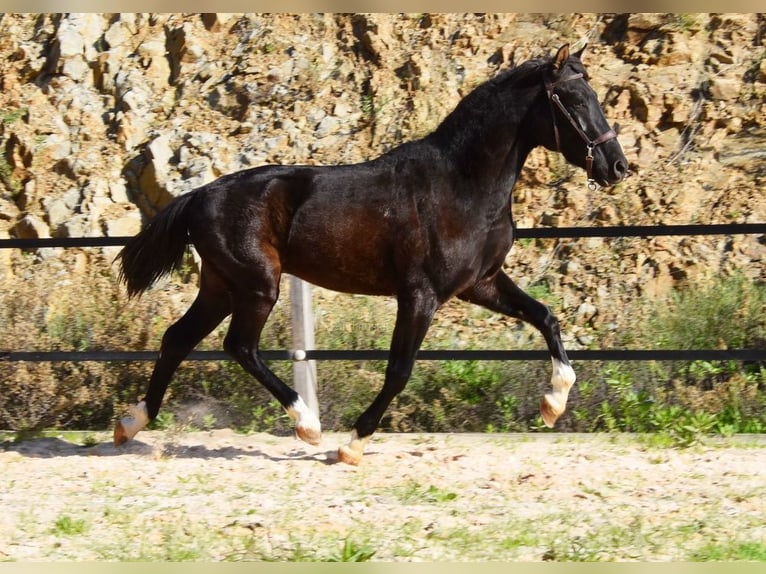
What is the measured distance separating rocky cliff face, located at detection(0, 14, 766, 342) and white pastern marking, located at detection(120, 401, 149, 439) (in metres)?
3.80

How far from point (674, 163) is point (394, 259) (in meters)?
4.51

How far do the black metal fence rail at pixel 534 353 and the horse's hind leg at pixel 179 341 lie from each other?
0.43m

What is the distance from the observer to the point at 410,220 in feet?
19.6

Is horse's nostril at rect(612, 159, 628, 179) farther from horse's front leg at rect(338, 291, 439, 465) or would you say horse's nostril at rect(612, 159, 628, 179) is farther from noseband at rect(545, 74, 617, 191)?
horse's front leg at rect(338, 291, 439, 465)

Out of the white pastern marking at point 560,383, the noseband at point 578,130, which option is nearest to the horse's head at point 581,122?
the noseband at point 578,130

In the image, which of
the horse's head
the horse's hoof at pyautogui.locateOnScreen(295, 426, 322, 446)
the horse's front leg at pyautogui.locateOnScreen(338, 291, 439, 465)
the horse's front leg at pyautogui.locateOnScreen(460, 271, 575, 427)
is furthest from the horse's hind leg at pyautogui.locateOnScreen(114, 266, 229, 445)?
the horse's head

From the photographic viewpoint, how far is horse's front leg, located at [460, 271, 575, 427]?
622 centimetres

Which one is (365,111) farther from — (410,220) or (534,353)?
(410,220)

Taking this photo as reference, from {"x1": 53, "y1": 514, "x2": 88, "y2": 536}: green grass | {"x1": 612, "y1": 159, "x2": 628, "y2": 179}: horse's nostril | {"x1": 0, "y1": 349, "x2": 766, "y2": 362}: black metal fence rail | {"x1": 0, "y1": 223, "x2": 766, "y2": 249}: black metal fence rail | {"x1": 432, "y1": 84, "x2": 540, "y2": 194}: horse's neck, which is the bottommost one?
{"x1": 53, "y1": 514, "x2": 88, "y2": 536}: green grass

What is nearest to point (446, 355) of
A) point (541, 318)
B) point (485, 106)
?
point (541, 318)

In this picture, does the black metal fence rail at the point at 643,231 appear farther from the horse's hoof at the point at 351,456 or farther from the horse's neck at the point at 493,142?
the horse's hoof at the point at 351,456

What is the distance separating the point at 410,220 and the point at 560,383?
1271mm

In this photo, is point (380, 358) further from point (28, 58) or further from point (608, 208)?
point (28, 58)

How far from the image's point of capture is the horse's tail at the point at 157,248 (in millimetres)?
6418
